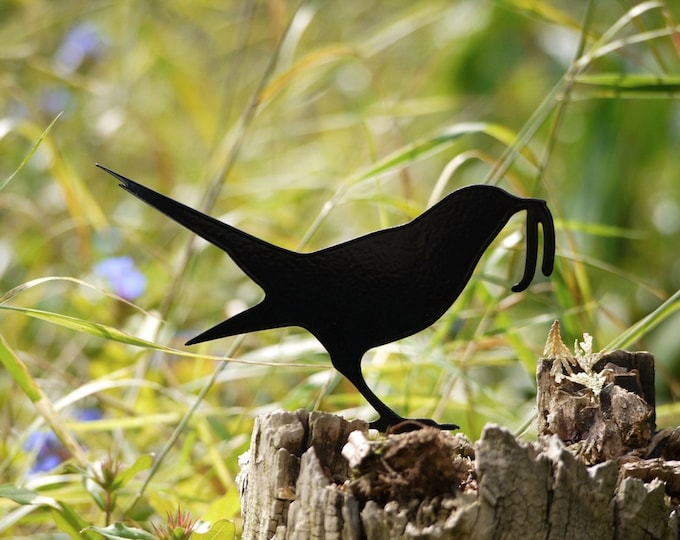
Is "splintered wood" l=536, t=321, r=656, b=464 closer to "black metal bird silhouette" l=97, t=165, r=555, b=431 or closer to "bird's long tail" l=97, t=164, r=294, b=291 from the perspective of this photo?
"black metal bird silhouette" l=97, t=165, r=555, b=431

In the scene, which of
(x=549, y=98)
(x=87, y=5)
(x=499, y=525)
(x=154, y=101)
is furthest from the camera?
(x=154, y=101)

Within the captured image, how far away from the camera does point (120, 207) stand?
313 cm

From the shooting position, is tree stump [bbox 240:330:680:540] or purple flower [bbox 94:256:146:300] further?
purple flower [bbox 94:256:146:300]

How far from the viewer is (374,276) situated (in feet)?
3.23

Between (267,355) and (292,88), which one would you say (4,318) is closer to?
(292,88)

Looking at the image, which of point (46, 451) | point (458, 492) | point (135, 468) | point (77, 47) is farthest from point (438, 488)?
point (77, 47)

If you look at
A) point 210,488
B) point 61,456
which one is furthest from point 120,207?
point 210,488

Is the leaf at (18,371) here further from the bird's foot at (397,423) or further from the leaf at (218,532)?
the bird's foot at (397,423)

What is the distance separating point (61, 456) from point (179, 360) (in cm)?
65

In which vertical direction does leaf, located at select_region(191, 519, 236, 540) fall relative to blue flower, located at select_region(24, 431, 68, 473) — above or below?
below

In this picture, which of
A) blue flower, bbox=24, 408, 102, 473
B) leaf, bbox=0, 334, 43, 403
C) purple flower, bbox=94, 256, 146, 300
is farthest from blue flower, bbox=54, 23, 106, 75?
leaf, bbox=0, 334, 43, 403

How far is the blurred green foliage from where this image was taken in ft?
4.62

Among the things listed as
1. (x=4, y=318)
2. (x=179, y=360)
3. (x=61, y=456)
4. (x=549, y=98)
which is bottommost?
(x=61, y=456)

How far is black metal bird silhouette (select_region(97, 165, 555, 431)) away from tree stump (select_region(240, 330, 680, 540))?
0.37ft
